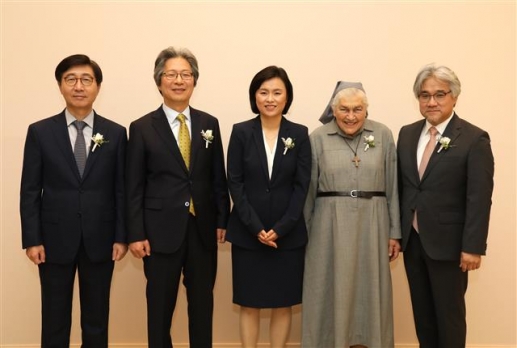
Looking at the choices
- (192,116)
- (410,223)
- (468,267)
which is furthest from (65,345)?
(468,267)

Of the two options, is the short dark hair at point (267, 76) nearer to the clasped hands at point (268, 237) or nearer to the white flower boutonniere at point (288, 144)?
the white flower boutonniere at point (288, 144)

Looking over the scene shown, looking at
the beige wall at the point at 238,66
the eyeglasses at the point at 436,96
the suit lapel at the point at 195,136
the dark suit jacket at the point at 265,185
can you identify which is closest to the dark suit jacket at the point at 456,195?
the eyeglasses at the point at 436,96

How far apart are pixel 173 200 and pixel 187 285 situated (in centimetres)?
56

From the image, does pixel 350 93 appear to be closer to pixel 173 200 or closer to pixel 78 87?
pixel 173 200

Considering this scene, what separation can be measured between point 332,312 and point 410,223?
2.47ft

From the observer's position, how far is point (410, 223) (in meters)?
3.18

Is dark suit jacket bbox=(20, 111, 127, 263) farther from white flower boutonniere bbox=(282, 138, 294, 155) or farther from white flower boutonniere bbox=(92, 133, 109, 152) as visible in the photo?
white flower boutonniere bbox=(282, 138, 294, 155)

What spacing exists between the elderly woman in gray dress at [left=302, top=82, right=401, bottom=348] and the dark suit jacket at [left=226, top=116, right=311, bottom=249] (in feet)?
0.44

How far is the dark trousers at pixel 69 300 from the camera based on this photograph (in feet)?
10.0

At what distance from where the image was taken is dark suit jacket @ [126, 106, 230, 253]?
3.06 meters

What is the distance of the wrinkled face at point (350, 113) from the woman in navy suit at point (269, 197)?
10.1 inches

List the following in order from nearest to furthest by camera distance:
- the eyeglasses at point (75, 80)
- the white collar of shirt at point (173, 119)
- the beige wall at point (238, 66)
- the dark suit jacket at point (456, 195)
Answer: the dark suit jacket at point (456, 195)
the eyeglasses at point (75, 80)
the white collar of shirt at point (173, 119)
the beige wall at point (238, 66)

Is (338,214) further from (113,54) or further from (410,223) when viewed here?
(113,54)

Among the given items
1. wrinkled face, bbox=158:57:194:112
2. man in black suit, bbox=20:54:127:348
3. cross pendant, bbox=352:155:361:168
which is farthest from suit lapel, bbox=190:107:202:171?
cross pendant, bbox=352:155:361:168
